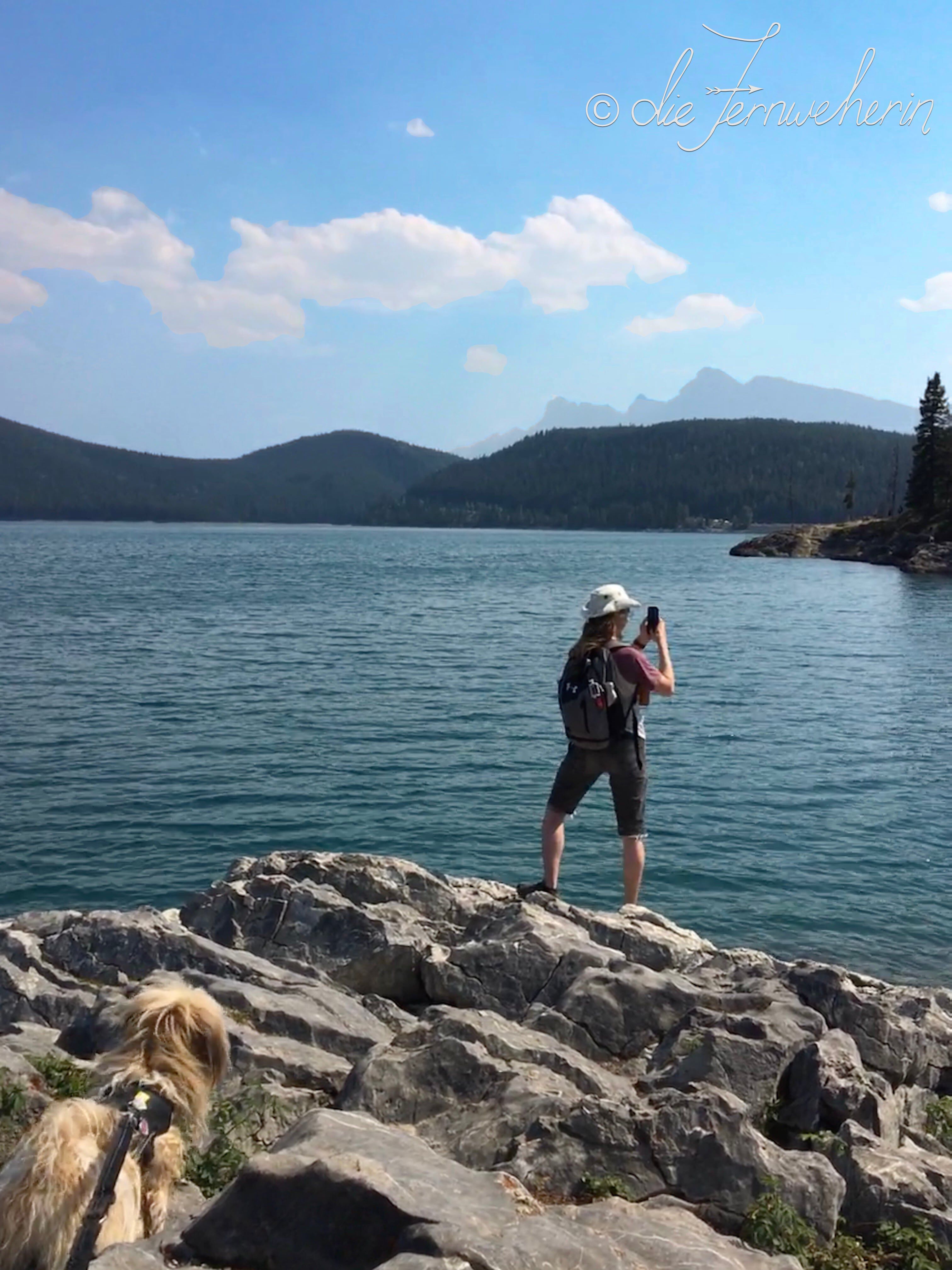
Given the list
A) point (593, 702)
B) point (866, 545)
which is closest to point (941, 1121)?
point (593, 702)

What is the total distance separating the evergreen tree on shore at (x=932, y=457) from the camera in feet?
323

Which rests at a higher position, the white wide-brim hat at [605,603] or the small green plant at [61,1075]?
the white wide-brim hat at [605,603]

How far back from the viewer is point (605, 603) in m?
8.91

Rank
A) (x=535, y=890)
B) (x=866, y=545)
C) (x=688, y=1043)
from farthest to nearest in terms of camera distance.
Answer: (x=866, y=545)
(x=535, y=890)
(x=688, y=1043)

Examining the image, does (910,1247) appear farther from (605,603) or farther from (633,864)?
(605,603)

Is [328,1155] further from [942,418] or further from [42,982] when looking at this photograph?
[942,418]

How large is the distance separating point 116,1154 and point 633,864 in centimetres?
629

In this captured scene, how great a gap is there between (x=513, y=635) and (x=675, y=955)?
3616 centimetres

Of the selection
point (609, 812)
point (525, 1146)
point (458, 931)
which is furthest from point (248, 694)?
point (525, 1146)

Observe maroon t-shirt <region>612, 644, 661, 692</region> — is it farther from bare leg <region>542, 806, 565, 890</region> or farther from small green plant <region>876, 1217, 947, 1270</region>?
small green plant <region>876, 1217, 947, 1270</region>

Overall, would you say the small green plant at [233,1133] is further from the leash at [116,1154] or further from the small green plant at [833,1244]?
the small green plant at [833,1244]

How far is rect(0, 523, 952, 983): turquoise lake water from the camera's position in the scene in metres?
15.0

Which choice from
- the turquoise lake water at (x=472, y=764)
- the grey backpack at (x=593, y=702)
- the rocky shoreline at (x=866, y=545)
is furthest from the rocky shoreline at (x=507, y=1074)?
the rocky shoreline at (x=866, y=545)

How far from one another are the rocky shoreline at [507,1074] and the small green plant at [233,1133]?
0.04m
